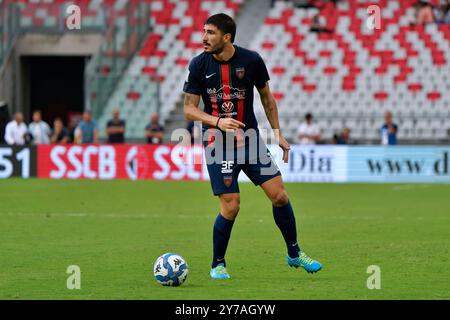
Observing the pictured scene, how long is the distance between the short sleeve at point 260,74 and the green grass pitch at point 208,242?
1.75 meters

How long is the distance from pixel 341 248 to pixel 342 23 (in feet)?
74.4

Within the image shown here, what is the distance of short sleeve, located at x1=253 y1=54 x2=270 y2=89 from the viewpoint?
9805 mm

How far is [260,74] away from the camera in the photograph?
9859mm

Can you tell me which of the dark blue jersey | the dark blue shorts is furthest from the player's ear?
the dark blue shorts

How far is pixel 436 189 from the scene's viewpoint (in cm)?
2436

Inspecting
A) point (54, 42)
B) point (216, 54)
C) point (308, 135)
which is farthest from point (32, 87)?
point (216, 54)

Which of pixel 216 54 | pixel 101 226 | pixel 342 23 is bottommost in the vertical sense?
pixel 101 226

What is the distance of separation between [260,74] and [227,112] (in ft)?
1.51

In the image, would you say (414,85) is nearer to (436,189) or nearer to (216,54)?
(436,189)

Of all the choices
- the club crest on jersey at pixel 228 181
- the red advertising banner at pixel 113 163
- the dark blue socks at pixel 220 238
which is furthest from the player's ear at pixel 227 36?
the red advertising banner at pixel 113 163

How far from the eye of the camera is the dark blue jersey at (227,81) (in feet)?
31.8

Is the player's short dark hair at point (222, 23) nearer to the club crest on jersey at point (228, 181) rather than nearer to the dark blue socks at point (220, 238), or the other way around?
the club crest on jersey at point (228, 181)

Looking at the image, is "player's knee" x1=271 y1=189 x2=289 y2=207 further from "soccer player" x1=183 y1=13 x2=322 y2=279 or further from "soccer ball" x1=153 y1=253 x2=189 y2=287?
"soccer ball" x1=153 y1=253 x2=189 y2=287

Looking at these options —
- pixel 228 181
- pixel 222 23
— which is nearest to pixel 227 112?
→ pixel 228 181
